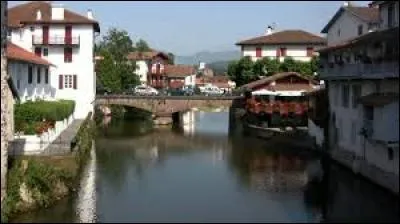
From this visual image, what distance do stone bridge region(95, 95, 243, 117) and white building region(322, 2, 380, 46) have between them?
68.7 ft

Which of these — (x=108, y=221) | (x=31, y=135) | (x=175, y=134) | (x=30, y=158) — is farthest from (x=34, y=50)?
(x=108, y=221)

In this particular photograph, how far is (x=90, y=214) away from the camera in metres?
30.4

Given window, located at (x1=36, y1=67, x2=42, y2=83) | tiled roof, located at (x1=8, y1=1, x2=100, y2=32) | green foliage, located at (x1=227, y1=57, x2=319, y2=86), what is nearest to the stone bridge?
tiled roof, located at (x1=8, y1=1, x2=100, y2=32)

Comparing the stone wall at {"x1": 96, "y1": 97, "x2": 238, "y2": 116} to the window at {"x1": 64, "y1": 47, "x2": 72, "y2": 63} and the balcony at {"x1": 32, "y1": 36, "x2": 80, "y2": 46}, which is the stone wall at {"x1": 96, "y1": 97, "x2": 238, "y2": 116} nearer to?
the window at {"x1": 64, "y1": 47, "x2": 72, "y2": 63}

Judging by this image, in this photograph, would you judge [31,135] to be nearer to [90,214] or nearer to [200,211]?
[90,214]

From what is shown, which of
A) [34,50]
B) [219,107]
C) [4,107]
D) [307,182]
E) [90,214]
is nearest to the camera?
[4,107]

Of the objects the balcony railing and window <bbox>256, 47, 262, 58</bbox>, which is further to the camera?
window <bbox>256, 47, 262, 58</bbox>

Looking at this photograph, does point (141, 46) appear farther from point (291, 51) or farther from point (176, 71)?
point (291, 51)

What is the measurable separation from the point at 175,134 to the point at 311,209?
129ft

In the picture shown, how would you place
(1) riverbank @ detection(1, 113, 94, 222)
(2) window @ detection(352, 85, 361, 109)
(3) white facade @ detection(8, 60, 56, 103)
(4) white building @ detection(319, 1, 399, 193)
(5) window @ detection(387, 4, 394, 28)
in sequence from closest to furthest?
(1) riverbank @ detection(1, 113, 94, 222), (4) white building @ detection(319, 1, 399, 193), (5) window @ detection(387, 4, 394, 28), (2) window @ detection(352, 85, 361, 109), (3) white facade @ detection(8, 60, 56, 103)

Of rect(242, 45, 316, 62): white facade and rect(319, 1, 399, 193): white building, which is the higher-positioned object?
rect(242, 45, 316, 62): white facade

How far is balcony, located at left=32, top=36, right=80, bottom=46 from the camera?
70.1 metres

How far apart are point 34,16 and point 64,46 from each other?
525 centimetres

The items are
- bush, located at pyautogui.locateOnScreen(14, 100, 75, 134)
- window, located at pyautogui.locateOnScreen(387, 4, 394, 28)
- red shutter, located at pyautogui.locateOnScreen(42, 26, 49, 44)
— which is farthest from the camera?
red shutter, located at pyautogui.locateOnScreen(42, 26, 49, 44)
